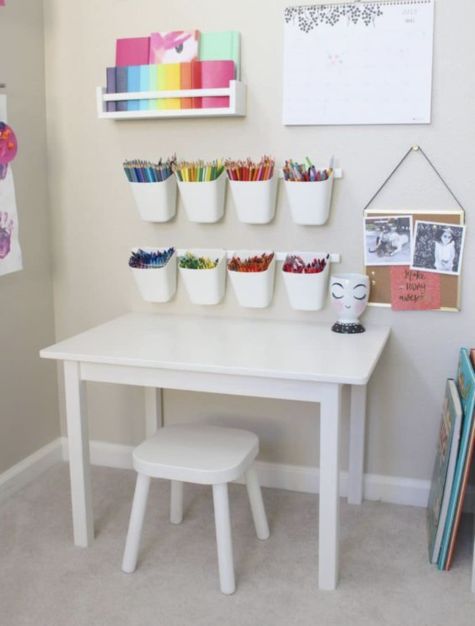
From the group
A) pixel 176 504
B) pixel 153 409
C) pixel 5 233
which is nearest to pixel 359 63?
pixel 5 233

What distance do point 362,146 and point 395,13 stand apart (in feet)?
1.38

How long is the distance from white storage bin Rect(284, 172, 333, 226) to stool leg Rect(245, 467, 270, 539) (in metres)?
0.85

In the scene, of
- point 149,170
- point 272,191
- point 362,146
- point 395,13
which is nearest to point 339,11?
point 395,13

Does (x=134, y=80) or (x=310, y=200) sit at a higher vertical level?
(x=134, y=80)

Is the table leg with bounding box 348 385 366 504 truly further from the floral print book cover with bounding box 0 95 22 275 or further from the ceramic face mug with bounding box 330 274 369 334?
the floral print book cover with bounding box 0 95 22 275

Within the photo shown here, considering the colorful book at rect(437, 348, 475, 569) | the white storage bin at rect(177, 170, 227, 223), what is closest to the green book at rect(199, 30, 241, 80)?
the white storage bin at rect(177, 170, 227, 223)

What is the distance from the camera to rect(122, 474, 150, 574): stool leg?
210 cm

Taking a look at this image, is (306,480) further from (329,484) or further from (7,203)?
(7,203)

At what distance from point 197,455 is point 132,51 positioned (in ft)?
4.68

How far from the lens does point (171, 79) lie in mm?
2441

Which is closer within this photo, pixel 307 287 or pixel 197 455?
pixel 197 455

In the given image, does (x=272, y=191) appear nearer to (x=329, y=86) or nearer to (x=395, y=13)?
(x=329, y=86)

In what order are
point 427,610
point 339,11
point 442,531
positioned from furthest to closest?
point 339,11 → point 442,531 → point 427,610

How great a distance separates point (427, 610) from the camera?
1959mm
